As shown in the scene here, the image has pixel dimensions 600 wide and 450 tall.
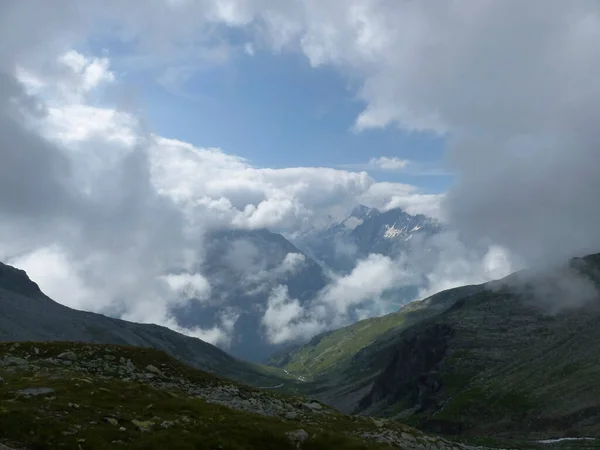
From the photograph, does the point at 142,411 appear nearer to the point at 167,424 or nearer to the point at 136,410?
the point at 136,410

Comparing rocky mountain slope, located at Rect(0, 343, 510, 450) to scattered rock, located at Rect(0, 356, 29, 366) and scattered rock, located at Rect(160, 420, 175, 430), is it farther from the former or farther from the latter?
scattered rock, located at Rect(0, 356, 29, 366)

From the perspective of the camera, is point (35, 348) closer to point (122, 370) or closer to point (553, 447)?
point (122, 370)

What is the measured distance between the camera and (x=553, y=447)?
478 feet

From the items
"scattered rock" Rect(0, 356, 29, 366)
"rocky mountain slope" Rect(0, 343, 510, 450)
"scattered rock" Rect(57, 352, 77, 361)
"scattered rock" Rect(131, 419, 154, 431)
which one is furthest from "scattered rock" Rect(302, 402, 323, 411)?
"scattered rock" Rect(0, 356, 29, 366)

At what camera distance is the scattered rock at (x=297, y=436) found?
4056cm

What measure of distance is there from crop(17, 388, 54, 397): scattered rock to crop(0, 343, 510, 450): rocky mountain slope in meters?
0.11

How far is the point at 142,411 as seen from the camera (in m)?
43.8

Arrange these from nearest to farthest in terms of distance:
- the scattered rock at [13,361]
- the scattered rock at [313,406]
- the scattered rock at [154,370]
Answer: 1. the scattered rock at [13,361]
2. the scattered rock at [154,370]
3. the scattered rock at [313,406]

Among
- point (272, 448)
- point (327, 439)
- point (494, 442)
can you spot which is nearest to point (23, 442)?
point (272, 448)

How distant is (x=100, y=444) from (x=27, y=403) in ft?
34.5

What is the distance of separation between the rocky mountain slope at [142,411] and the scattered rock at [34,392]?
0.35 feet

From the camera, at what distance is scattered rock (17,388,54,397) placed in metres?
43.7

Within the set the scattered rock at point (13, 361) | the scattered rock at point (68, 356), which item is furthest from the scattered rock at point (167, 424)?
the scattered rock at point (68, 356)

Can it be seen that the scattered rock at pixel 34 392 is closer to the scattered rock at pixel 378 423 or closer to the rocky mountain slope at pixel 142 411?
the rocky mountain slope at pixel 142 411
